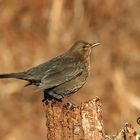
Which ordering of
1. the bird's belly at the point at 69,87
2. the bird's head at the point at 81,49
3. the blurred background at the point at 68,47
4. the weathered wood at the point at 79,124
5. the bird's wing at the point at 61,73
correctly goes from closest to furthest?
the weathered wood at the point at 79,124, the bird's wing at the point at 61,73, the bird's belly at the point at 69,87, the bird's head at the point at 81,49, the blurred background at the point at 68,47

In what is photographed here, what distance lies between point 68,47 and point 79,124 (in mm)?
8003

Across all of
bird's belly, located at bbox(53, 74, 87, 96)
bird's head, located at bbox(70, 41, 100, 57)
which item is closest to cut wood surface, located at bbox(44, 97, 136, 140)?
bird's belly, located at bbox(53, 74, 87, 96)

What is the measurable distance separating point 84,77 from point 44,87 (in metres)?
0.74

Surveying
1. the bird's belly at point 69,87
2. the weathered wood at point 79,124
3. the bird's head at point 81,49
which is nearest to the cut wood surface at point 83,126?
the weathered wood at point 79,124

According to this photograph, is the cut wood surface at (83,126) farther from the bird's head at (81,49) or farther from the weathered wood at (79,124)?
the bird's head at (81,49)

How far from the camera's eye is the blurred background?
13.4 metres

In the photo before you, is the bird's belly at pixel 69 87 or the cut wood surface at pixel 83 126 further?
the bird's belly at pixel 69 87

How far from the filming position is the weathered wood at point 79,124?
6688 mm

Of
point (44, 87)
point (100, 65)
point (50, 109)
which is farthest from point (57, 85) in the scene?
point (100, 65)

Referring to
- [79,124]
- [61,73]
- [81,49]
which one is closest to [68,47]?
[81,49]

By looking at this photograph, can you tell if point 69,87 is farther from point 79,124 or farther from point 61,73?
point 79,124

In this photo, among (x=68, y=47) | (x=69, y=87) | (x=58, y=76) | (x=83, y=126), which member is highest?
(x=68, y=47)

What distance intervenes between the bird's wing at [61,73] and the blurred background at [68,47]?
3.48m

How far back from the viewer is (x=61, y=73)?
9.15 metres
